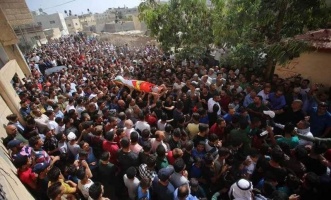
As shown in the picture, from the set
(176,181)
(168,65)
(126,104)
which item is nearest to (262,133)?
Result: (176,181)

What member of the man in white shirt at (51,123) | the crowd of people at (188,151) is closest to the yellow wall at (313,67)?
the crowd of people at (188,151)

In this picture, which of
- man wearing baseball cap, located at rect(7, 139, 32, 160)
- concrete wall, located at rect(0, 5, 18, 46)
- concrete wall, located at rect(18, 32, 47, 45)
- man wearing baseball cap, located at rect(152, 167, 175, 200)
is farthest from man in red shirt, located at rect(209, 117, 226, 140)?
concrete wall, located at rect(18, 32, 47, 45)

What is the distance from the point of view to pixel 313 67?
7.41 metres

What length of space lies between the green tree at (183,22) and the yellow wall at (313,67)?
4.75 m

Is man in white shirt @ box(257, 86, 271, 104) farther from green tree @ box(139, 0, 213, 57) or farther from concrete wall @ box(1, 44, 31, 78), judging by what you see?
concrete wall @ box(1, 44, 31, 78)

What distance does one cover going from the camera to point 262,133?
451 cm

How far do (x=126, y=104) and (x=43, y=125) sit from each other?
2292 mm

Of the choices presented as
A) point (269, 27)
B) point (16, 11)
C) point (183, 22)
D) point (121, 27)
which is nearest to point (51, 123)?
point (269, 27)

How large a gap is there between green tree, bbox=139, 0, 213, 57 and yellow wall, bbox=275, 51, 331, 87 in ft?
15.6

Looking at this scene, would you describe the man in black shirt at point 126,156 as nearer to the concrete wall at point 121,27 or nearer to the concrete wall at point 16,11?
the concrete wall at point 16,11

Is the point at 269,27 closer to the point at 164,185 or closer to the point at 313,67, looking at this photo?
the point at 313,67

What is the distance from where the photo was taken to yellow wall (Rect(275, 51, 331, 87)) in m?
7.02

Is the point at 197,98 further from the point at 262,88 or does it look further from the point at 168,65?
the point at 168,65

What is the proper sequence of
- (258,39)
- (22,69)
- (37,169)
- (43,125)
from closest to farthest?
(37,169) → (43,125) → (258,39) → (22,69)
